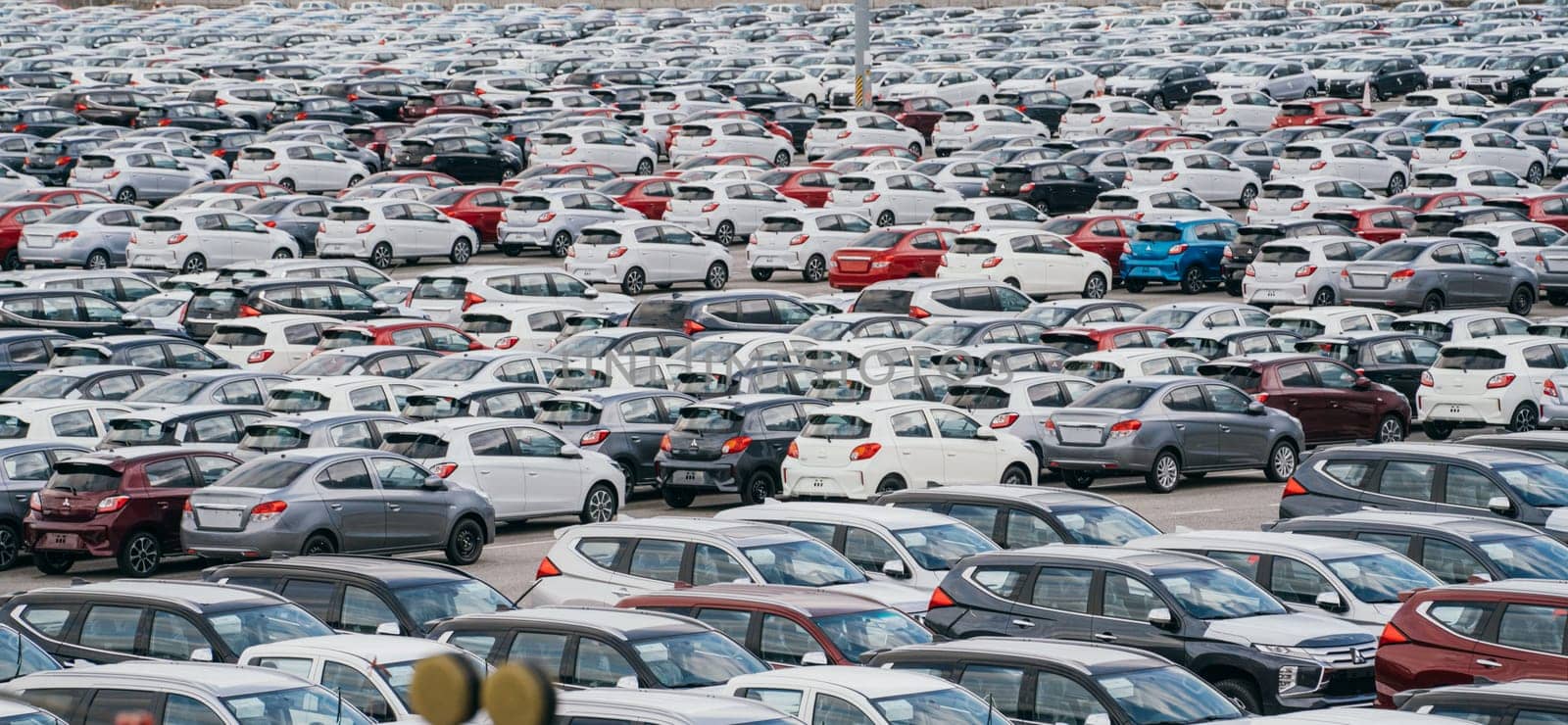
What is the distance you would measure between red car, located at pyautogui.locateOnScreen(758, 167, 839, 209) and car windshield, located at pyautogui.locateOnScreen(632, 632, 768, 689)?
33.6 meters

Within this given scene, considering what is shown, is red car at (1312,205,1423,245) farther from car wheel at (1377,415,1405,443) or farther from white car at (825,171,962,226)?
car wheel at (1377,415,1405,443)

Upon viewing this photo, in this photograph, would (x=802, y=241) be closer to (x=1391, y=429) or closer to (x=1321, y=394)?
(x=1321, y=394)

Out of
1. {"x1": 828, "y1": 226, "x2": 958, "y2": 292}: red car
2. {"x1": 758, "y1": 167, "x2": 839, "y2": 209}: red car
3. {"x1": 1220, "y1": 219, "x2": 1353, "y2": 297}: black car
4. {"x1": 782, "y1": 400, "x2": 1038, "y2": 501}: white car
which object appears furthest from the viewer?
{"x1": 758, "y1": 167, "x2": 839, "y2": 209}: red car

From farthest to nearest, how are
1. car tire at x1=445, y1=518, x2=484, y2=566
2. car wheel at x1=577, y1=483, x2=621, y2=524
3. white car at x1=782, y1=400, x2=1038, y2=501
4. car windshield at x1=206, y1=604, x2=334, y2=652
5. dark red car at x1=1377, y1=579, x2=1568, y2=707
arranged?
car wheel at x1=577, y1=483, x2=621, y2=524 → white car at x1=782, y1=400, x2=1038, y2=501 → car tire at x1=445, y1=518, x2=484, y2=566 → car windshield at x1=206, y1=604, x2=334, y2=652 → dark red car at x1=1377, y1=579, x2=1568, y2=707

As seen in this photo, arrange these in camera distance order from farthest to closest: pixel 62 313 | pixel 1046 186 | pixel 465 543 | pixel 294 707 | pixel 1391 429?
1. pixel 1046 186
2. pixel 62 313
3. pixel 1391 429
4. pixel 465 543
5. pixel 294 707

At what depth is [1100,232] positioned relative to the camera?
40344 millimetres

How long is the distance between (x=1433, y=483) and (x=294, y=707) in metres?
11.5

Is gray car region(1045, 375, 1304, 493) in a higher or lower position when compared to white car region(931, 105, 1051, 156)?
higher

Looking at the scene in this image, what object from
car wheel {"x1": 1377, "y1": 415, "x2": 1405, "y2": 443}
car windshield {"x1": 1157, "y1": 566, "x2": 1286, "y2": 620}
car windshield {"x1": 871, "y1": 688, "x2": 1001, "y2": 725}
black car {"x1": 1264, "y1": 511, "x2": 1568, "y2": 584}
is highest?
car windshield {"x1": 871, "y1": 688, "x2": 1001, "y2": 725}

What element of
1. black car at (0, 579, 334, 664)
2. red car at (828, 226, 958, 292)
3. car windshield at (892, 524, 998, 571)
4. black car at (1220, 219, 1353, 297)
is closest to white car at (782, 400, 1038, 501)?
car windshield at (892, 524, 998, 571)

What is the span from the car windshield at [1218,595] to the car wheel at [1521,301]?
2289 centimetres

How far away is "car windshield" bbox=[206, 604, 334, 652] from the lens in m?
14.1

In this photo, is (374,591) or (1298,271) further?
(1298,271)

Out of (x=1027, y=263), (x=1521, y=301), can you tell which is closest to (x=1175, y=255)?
(x=1027, y=263)
